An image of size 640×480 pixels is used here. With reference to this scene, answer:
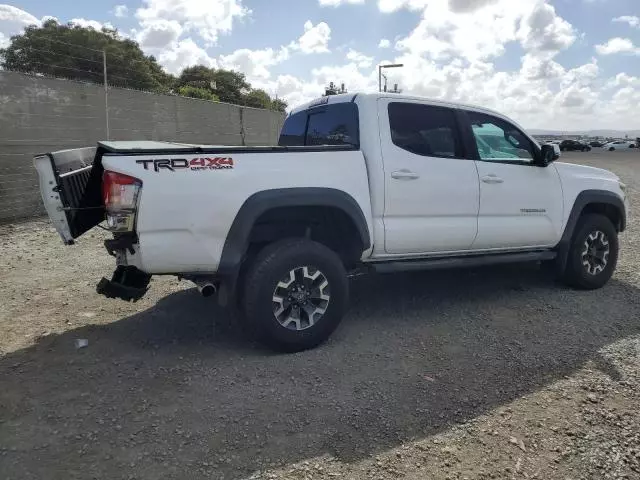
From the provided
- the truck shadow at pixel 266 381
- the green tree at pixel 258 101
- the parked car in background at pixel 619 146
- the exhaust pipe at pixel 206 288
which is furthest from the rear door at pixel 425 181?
the parked car in background at pixel 619 146

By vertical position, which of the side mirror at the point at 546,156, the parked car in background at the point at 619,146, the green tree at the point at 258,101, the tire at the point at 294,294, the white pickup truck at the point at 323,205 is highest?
the green tree at the point at 258,101

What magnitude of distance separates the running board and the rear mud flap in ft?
6.07

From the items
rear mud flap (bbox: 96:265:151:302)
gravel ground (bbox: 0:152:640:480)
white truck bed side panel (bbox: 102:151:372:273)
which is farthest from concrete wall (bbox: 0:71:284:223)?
white truck bed side panel (bbox: 102:151:372:273)

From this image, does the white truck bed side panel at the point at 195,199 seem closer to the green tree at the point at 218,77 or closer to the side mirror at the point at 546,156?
the side mirror at the point at 546,156

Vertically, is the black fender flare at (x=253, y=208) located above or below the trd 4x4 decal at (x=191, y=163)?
below

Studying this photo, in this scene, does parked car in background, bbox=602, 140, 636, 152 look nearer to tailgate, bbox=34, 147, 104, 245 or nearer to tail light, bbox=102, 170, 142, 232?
tailgate, bbox=34, 147, 104, 245

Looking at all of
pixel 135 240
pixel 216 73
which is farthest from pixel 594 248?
pixel 216 73

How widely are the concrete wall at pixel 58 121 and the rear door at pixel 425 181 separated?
7214 mm

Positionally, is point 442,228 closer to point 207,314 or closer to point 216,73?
point 207,314

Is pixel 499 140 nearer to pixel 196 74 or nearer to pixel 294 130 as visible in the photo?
pixel 294 130

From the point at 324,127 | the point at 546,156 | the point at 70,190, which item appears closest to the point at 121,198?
the point at 70,190

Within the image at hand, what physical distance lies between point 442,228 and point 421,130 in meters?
0.89

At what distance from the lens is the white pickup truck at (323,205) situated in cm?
361

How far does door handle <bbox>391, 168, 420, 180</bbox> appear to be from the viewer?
4414mm
